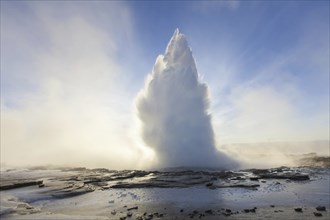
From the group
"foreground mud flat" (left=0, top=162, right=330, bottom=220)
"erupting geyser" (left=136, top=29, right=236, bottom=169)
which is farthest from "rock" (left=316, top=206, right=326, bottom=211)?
"erupting geyser" (left=136, top=29, right=236, bottom=169)

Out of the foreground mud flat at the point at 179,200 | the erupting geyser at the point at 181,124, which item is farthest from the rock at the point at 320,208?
the erupting geyser at the point at 181,124

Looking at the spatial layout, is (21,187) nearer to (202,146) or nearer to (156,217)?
(156,217)

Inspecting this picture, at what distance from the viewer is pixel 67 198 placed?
41875 millimetres

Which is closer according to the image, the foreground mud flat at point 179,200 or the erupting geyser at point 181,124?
the foreground mud flat at point 179,200

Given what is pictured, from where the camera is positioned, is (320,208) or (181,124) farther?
(181,124)

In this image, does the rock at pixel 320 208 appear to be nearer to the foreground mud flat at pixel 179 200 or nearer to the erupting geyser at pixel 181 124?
the foreground mud flat at pixel 179 200

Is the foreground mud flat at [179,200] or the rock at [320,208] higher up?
the foreground mud flat at [179,200]

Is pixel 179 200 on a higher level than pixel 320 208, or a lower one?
higher

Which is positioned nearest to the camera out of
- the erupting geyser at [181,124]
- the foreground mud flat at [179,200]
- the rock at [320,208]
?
the rock at [320,208]

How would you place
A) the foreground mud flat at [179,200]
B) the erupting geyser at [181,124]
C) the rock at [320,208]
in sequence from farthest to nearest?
1. the erupting geyser at [181,124]
2. the foreground mud flat at [179,200]
3. the rock at [320,208]

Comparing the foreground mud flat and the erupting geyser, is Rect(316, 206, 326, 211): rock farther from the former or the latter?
the erupting geyser

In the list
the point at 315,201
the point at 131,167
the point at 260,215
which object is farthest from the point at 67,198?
the point at 131,167

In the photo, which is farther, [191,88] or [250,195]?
[191,88]

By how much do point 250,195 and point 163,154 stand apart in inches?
1937
